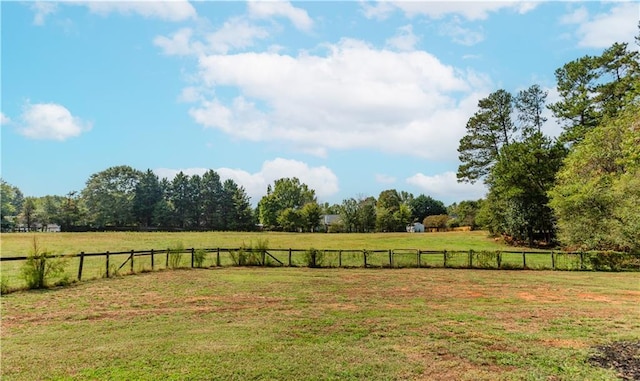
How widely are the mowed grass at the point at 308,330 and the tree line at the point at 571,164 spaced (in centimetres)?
1076

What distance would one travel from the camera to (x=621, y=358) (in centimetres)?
796

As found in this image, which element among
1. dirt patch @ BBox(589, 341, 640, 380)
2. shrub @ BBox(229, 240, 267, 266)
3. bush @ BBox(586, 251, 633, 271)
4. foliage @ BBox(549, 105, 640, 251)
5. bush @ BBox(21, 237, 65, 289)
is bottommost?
bush @ BBox(586, 251, 633, 271)

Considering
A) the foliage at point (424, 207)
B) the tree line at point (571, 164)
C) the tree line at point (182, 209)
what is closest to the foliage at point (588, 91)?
the tree line at point (571, 164)

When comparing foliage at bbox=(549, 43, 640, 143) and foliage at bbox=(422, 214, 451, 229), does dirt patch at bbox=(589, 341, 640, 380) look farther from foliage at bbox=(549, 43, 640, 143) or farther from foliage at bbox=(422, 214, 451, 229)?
foliage at bbox=(422, 214, 451, 229)

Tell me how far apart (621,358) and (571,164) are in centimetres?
3062

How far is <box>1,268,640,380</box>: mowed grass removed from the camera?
7.23m

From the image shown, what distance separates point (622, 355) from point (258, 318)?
27.8 ft

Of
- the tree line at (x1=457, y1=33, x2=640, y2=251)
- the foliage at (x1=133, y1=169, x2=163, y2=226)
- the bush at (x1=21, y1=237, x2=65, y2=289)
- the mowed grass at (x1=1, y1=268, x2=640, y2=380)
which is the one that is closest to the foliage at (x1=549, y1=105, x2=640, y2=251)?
the tree line at (x1=457, y1=33, x2=640, y2=251)

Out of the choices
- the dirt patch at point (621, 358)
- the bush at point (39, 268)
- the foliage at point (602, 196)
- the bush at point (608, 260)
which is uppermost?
the foliage at point (602, 196)

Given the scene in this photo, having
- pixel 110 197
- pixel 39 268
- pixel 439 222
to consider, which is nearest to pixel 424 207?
pixel 439 222

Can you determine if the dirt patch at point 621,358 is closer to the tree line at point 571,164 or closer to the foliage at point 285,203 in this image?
the tree line at point 571,164

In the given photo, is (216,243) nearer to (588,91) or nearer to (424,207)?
(588,91)

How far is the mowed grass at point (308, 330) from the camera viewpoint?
23.7 feet

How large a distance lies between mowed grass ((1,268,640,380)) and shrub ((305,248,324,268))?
310 inches
